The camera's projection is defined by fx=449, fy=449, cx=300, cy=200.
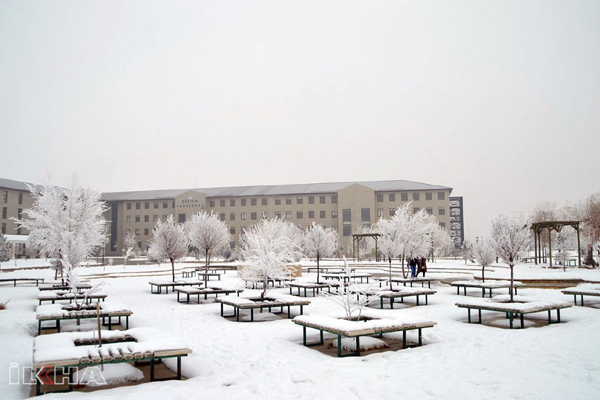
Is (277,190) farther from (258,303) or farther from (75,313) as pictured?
(75,313)

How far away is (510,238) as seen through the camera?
574 inches

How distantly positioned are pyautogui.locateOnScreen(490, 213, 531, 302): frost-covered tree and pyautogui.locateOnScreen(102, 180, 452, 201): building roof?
6224 centimetres

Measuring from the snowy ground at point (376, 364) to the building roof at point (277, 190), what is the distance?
6512 centimetres

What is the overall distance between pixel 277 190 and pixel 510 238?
228 ft

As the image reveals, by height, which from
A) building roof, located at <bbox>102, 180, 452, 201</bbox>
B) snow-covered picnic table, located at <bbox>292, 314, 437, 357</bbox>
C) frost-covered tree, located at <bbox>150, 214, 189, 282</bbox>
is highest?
building roof, located at <bbox>102, 180, 452, 201</bbox>

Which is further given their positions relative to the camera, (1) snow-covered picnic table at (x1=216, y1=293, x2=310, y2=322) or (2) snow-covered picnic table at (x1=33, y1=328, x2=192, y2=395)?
(1) snow-covered picnic table at (x1=216, y1=293, x2=310, y2=322)

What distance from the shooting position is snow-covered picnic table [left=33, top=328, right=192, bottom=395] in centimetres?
661

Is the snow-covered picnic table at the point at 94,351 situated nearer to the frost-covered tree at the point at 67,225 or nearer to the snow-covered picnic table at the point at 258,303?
the snow-covered picnic table at the point at 258,303

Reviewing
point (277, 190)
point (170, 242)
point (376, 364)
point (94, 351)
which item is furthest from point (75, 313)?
point (277, 190)

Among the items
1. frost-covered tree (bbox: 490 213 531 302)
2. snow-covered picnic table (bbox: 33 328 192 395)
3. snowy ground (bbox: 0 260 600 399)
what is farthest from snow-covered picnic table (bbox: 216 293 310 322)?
frost-covered tree (bbox: 490 213 531 302)

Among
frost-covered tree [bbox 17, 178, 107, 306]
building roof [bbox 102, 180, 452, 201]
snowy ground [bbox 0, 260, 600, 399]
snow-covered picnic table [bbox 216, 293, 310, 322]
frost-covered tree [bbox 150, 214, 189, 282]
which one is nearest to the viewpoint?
snowy ground [bbox 0, 260, 600, 399]

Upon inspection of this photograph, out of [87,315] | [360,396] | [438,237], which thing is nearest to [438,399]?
[360,396]

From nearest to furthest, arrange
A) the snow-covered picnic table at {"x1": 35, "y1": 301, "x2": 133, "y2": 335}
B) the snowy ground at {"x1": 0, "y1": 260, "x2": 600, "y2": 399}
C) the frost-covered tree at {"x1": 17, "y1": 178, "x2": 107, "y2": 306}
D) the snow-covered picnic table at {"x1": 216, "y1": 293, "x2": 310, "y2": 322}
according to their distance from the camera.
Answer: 1. the snowy ground at {"x1": 0, "y1": 260, "x2": 600, "y2": 399}
2. the snow-covered picnic table at {"x1": 35, "y1": 301, "x2": 133, "y2": 335}
3. the snow-covered picnic table at {"x1": 216, "y1": 293, "x2": 310, "y2": 322}
4. the frost-covered tree at {"x1": 17, "y1": 178, "x2": 107, "y2": 306}

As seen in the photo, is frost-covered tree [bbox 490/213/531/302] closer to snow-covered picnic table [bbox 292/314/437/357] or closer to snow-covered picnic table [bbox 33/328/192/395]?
snow-covered picnic table [bbox 292/314/437/357]
